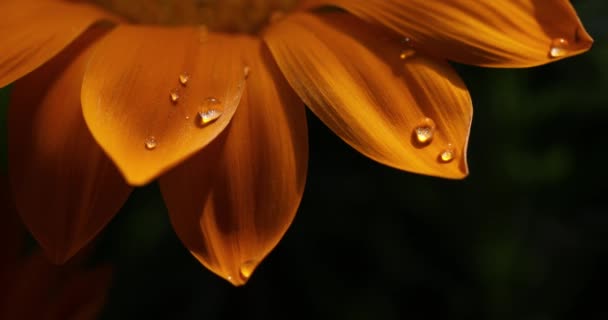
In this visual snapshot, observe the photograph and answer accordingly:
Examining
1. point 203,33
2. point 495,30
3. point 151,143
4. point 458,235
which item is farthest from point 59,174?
point 458,235

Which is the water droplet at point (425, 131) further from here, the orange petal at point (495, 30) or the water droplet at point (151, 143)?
the water droplet at point (151, 143)

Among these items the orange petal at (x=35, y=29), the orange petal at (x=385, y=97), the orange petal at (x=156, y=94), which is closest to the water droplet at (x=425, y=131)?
the orange petal at (x=385, y=97)

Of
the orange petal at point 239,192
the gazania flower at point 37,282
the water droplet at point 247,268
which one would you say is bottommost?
the gazania flower at point 37,282

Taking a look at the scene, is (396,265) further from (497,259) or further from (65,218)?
(65,218)

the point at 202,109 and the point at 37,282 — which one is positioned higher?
the point at 202,109

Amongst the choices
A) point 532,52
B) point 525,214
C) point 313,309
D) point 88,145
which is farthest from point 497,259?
point 88,145

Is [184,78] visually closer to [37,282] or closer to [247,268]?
[247,268]

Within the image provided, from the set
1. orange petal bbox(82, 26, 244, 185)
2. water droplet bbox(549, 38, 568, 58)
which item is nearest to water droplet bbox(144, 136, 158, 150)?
orange petal bbox(82, 26, 244, 185)

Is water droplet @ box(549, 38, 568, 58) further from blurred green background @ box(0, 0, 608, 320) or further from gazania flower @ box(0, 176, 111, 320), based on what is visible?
gazania flower @ box(0, 176, 111, 320)
